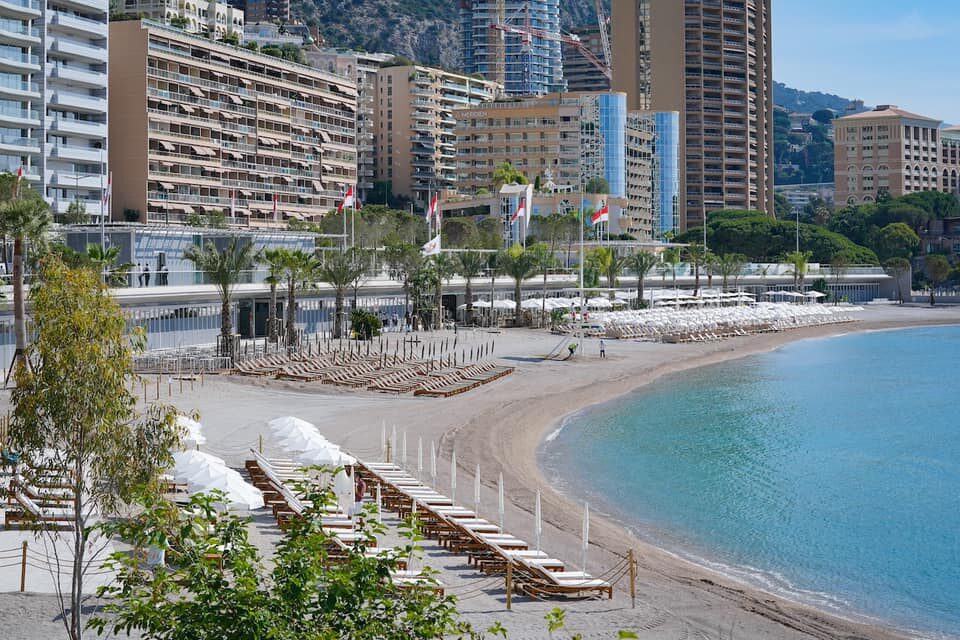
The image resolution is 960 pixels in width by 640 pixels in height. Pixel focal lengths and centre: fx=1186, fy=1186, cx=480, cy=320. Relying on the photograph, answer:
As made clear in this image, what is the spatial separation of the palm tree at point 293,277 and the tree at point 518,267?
78.7 feet

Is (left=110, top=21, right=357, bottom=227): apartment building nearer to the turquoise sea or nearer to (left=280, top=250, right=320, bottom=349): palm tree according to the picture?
(left=280, top=250, right=320, bottom=349): palm tree

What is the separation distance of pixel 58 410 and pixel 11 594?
5.97 meters

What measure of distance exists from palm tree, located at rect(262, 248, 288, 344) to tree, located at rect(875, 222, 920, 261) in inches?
4587

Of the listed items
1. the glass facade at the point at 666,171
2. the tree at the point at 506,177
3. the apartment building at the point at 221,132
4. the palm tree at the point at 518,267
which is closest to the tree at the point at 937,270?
the glass facade at the point at 666,171

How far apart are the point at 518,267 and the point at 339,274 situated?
22.4 m

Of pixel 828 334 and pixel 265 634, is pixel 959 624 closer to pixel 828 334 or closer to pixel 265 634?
pixel 265 634

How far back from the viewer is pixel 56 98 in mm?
89625

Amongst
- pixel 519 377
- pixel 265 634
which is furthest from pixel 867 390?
pixel 265 634

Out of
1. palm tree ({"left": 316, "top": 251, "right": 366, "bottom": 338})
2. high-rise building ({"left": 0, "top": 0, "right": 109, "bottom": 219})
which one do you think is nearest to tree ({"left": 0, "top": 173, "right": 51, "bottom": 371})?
palm tree ({"left": 316, "top": 251, "right": 366, "bottom": 338})

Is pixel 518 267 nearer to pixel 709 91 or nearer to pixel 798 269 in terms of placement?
pixel 798 269

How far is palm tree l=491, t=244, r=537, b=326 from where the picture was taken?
284ft

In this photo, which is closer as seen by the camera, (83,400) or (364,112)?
(83,400)

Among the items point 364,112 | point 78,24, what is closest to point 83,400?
point 78,24

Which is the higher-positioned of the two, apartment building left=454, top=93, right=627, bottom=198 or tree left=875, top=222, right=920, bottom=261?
apartment building left=454, top=93, right=627, bottom=198
